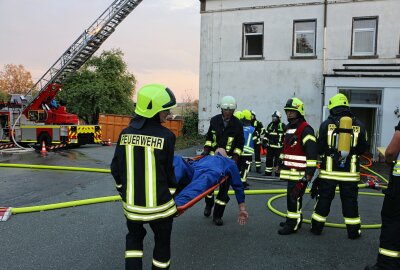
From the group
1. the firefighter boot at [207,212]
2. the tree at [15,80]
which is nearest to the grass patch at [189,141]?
the firefighter boot at [207,212]

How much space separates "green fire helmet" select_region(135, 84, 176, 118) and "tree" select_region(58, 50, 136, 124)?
28638 mm

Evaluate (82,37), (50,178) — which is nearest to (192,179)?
(50,178)

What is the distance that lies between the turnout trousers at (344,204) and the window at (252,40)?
1217 cm

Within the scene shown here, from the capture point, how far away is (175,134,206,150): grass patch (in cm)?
1590

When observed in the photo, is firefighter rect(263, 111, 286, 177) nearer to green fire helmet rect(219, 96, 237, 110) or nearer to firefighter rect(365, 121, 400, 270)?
green fire helmet rect(219, 96, 237, 110)

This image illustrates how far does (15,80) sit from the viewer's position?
47.9m

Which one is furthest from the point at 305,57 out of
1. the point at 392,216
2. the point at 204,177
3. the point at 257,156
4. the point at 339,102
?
the point at 392,216

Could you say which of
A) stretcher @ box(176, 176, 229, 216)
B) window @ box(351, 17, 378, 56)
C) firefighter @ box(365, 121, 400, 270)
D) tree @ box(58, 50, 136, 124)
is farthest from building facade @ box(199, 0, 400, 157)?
tree @ box(58, 50, 136, 124)

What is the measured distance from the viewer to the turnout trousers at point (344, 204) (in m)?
4.57

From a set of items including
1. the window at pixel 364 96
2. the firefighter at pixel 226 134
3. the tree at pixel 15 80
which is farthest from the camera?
the tree at pixel 15 80

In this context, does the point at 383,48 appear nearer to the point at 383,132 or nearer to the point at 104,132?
the point at 383,132

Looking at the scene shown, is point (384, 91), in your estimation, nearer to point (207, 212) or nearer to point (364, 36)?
point (364, 36)

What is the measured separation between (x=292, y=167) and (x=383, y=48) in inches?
471

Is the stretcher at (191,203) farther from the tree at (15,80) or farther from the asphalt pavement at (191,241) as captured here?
the tree at (15,80)
